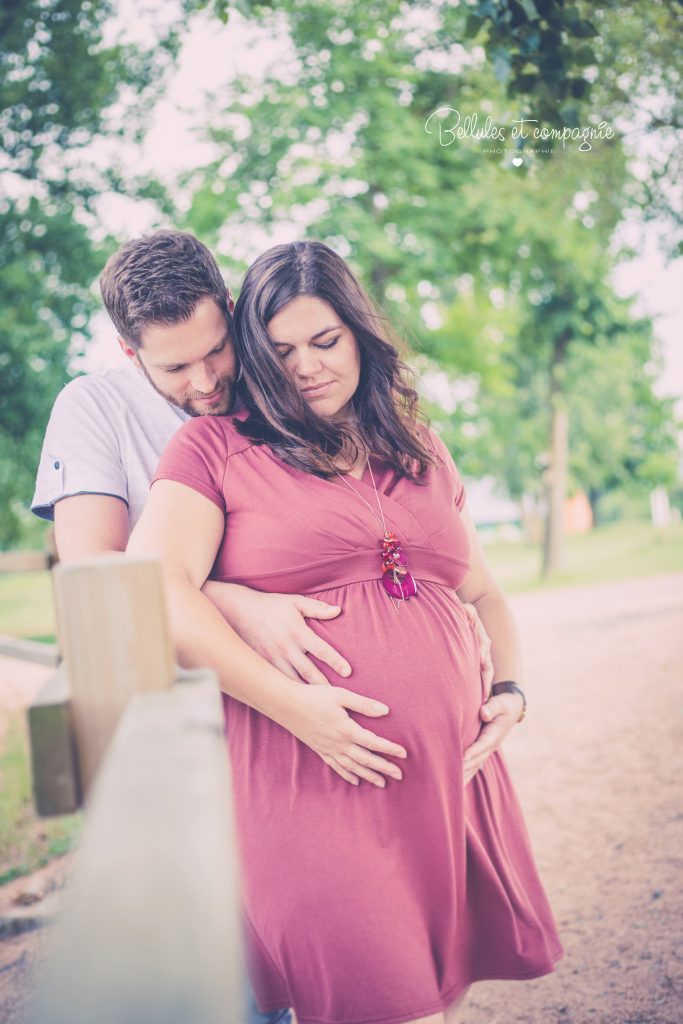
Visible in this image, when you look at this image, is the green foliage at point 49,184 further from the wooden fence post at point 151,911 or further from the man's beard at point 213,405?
the wooden fence post at point 151,911

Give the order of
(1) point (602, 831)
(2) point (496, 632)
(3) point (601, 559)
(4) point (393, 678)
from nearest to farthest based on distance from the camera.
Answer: (4) point (393, 678), (2) point (496, 632), (1) point (602, 831), (3) point (601, 559)

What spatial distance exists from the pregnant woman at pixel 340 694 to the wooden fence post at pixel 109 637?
722mm

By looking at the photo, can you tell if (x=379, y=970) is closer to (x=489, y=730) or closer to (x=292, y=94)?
(x=489, y=730)

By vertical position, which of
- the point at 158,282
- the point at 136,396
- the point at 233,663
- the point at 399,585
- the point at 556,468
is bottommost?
the point at 233,663

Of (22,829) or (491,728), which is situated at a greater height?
(491,728)

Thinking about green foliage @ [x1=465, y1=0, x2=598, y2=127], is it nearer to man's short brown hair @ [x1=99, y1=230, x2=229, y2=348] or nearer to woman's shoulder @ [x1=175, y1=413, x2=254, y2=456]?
man's short brown hair @ [x1=99, y1=230, x2=229, y2=348]

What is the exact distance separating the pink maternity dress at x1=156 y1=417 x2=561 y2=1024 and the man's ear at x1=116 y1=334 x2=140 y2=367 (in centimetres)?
51

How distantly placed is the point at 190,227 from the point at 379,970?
507 inches

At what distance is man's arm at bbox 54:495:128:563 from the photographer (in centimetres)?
206

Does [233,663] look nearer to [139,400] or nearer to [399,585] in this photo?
[399,585]

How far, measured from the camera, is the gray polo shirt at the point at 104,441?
2.18 m

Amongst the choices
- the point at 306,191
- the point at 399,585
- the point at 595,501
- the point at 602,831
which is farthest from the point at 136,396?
the point at 595,501

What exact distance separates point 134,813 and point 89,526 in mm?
1461

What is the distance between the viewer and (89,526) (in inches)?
82.7
